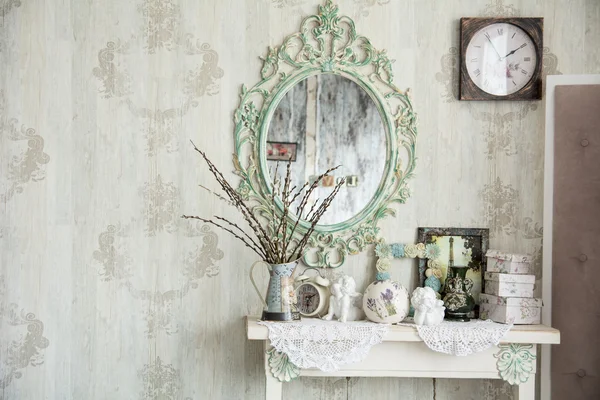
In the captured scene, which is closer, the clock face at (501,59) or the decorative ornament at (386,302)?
the decorative ornament at (386,302)

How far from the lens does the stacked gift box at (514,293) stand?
3.07m

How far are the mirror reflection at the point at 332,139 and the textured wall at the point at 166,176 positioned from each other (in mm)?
203

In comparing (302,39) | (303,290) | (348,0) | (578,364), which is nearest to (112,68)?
(302,39)

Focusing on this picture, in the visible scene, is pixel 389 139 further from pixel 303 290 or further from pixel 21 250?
pixel 21 250

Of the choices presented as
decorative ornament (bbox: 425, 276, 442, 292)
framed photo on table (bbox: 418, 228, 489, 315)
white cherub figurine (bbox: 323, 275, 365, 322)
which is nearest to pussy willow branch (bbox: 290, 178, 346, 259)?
white cherub figurine (bbox: 323, 275, 365, 322)

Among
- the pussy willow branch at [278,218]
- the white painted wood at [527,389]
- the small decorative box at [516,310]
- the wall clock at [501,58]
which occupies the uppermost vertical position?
the wall clock at [501,58]

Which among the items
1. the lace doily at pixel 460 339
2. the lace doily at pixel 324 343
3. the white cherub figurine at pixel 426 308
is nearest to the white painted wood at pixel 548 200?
the lace doily at pixel 460 339

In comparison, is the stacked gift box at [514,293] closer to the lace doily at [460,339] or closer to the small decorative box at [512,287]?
the small decorative box at [512,287]

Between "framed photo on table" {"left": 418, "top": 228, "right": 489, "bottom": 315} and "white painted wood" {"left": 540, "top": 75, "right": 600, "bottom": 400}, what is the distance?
27 cm

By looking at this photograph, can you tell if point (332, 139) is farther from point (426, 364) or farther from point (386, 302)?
point (426, 364)

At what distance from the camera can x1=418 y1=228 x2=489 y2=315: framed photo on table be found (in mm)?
3295

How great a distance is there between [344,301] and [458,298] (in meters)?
0.50

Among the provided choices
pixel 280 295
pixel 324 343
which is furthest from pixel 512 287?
pixel 280 295

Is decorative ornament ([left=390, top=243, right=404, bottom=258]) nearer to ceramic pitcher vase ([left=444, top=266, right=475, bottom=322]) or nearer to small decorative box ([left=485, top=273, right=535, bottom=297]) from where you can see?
ceramic pitcher vase ([left=444, top=266, right=475, bottom=322])
